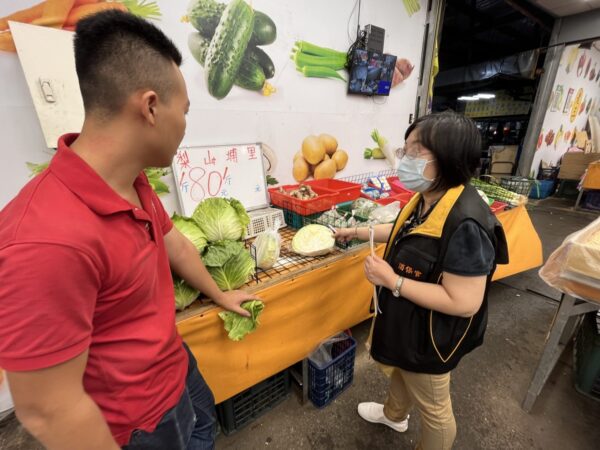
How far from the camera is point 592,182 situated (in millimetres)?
6070

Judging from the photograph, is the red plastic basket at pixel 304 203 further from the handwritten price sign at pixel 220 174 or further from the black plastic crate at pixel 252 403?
the black plastic crate at pixel 252 403

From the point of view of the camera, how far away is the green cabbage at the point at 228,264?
56.7 inches

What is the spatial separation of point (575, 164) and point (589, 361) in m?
7.65

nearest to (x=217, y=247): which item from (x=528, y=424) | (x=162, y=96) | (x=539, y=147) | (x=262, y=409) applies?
(x=162, y=96)

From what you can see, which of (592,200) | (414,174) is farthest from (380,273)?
(592,200)

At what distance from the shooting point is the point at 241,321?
1402 mm

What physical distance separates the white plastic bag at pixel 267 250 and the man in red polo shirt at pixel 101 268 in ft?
2.39

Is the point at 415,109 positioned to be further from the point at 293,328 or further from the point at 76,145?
the point at 76,145

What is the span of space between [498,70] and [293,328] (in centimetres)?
969

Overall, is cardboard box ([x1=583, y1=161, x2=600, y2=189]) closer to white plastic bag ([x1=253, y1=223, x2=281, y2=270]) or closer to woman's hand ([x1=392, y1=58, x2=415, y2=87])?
woman's hand ([x1=392, y1=58, x2=415, y2=87])

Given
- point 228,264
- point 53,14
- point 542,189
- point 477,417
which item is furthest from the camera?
point 542,189

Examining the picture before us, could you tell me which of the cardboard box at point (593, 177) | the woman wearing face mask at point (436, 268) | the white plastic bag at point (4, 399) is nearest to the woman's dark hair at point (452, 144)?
the woman wearing face mask at point (436, 268)

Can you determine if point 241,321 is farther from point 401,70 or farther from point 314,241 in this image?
point 401,70

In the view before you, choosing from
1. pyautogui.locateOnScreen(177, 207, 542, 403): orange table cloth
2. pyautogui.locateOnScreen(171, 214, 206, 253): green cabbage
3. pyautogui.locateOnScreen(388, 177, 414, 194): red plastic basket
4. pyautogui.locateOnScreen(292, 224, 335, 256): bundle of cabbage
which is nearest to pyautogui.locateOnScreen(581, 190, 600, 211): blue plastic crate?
pyautogui.locateOnScreen(388, 177, 414, 194): red plastic basket
